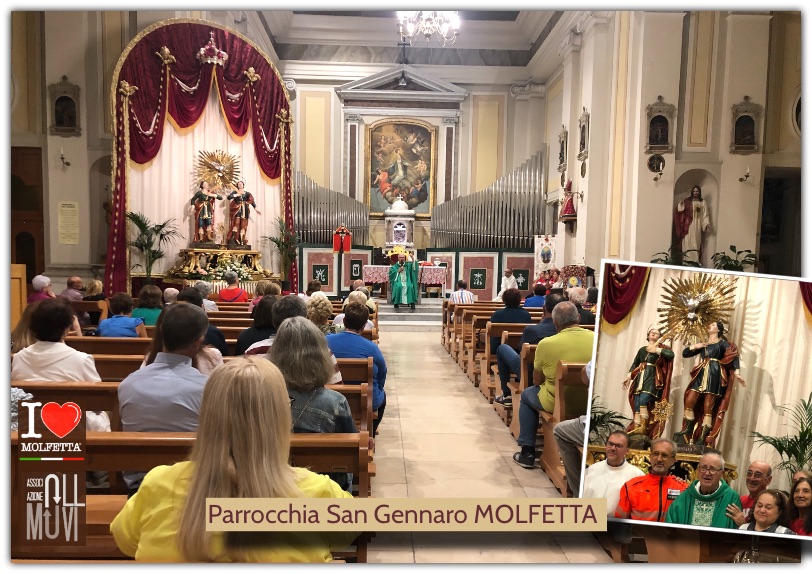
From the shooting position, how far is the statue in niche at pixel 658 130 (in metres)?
9.16

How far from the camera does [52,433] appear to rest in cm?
232

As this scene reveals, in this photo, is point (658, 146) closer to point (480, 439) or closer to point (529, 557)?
point (480, 439)

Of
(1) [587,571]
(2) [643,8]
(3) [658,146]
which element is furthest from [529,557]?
(3) [658,146]

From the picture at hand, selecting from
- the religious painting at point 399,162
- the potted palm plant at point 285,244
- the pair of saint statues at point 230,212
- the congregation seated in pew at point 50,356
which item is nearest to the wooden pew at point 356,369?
the congregation seated in pew at point 50,356

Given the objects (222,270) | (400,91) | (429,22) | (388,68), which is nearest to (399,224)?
(400,91)

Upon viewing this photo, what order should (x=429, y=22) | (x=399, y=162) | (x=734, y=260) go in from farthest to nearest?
(x=399, y=162) < (x=429, y=22) < (x=734, y=260)

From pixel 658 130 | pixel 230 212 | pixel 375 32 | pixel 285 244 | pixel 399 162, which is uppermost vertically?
pixel 375 32

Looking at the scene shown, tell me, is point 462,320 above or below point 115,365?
below

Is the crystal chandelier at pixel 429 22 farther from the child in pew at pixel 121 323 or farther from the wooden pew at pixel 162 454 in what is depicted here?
the wooden pew at pixel 162 454

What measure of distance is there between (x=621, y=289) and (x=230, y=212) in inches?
366

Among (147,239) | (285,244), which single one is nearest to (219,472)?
(147,239)

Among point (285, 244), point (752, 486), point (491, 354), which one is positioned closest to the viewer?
point (752, 486)

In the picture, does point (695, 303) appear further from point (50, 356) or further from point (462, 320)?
point (462, 320)

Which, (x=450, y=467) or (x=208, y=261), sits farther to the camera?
(x=208, y=261)
